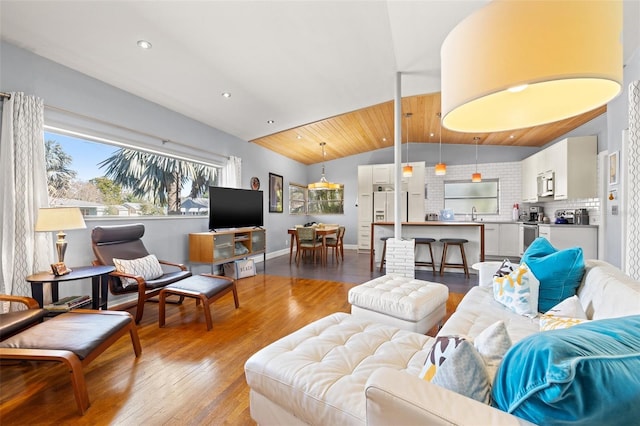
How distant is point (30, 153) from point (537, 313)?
4.43 meters

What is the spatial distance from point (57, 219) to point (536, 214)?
7936mm

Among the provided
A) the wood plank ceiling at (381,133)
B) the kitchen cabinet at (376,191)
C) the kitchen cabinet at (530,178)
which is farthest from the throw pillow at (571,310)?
the kitchen cabinet at (376,191)

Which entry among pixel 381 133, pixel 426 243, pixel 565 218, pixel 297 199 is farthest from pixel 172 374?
pixel 297 199

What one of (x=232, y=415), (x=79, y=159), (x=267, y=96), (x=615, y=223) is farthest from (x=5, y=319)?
(x=615, y=223)

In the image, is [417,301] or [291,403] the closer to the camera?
[291,403]

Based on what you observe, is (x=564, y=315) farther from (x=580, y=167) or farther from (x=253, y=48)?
(x=580, y=167)

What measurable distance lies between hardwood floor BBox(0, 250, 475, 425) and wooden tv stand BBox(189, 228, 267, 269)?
1.02 meters

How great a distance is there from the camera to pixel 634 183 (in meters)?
2.58

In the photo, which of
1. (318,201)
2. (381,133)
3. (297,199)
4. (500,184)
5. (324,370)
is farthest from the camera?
(318,201)

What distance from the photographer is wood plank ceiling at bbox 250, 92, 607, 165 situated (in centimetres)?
511

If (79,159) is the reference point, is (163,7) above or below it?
above

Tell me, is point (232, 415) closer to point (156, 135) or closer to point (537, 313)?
point (537, 313)

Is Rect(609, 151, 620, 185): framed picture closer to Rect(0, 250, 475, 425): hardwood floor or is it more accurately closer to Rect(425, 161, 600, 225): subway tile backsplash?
Rect(0, 250, 475, 425): hardwood floor

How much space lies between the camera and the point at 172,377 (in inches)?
75.4
